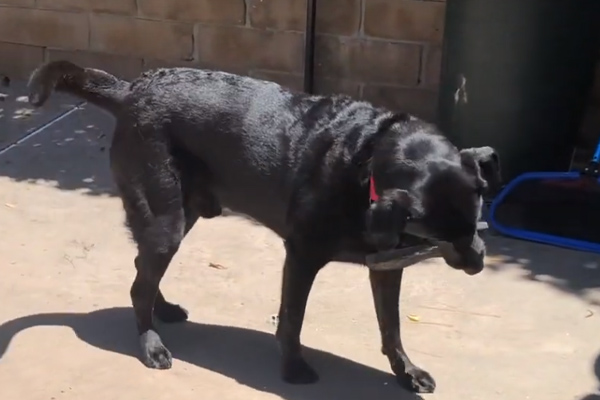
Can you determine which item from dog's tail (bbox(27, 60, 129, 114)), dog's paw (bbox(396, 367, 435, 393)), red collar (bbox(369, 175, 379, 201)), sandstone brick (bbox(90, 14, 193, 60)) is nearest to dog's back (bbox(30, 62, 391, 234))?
dog's tail (bbox(27, 60, 129, 114))

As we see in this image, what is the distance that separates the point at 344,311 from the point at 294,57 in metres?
3.50

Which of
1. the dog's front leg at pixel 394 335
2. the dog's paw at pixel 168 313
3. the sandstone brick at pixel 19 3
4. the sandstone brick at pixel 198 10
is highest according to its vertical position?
the sandstone brick at pixel 198 10

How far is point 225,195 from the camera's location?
4.32 meters

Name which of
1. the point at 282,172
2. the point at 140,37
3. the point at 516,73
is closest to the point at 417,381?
the point at 282,172

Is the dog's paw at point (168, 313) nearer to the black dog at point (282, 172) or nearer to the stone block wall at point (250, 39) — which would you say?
the black dog at point (282, 172)

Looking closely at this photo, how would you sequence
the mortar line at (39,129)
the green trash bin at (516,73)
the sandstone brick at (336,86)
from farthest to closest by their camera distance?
the sandstone brick at (336,86) → the mortar line at (39,129) → the green trash bin at (516,73)

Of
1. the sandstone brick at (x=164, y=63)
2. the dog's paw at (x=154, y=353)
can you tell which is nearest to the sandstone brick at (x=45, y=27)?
the sandstone brick at (x=164, y=63)

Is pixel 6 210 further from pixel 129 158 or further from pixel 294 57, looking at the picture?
pixel 294 57

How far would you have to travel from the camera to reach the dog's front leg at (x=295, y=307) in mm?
4012

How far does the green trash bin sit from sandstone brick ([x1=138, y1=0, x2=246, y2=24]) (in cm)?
215

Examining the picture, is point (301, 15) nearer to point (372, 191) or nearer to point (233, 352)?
point (233, 352)

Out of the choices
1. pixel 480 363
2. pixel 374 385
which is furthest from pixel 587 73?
pixel 374 385

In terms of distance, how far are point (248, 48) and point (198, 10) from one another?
51cm

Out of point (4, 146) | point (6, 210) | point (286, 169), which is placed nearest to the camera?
point (286, 169)
